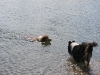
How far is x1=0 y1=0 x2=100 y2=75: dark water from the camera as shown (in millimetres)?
9094

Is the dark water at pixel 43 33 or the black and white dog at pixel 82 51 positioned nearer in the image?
the black and white dog at pixel 82 51

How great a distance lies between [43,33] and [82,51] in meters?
4.64

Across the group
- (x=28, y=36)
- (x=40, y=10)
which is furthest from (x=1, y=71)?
(x=40, y=10)

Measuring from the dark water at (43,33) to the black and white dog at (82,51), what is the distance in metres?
0.33

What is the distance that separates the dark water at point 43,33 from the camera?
909 cm

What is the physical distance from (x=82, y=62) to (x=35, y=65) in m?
2.03

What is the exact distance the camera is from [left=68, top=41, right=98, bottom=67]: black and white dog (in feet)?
28.8

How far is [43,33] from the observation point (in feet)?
43.7

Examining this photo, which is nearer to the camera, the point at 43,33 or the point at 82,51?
the point at 82,51

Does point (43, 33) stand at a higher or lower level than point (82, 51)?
higher

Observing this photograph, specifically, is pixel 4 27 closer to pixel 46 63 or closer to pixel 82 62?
pixel 46 63

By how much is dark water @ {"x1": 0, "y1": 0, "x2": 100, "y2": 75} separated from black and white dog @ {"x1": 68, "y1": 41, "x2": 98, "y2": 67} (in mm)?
331

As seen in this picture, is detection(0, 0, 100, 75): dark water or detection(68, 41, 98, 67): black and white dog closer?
detection(68, 41, 98, 67): black and white dog

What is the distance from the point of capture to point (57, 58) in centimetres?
1008
